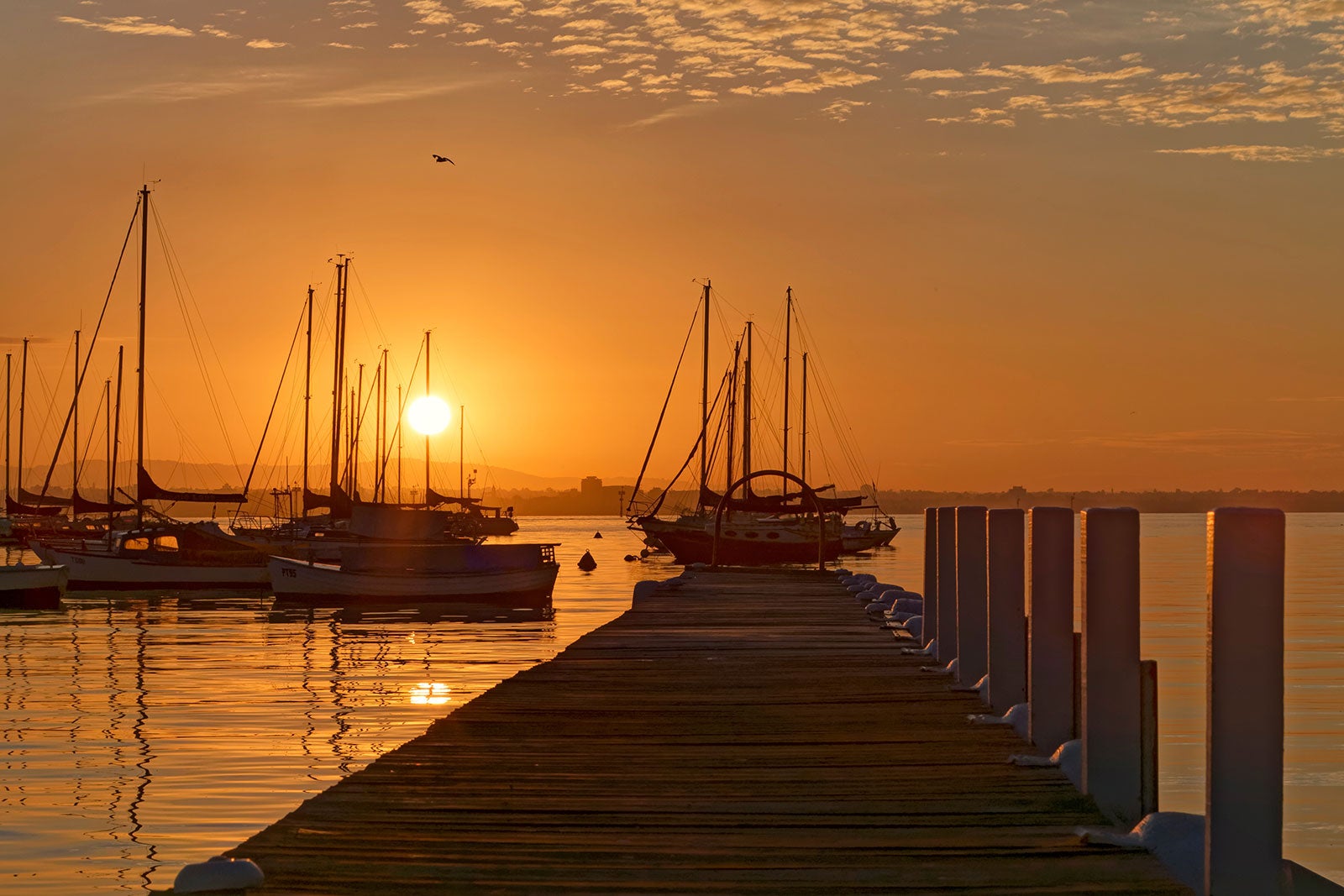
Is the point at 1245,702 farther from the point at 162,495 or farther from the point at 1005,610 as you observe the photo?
the point at 162,495

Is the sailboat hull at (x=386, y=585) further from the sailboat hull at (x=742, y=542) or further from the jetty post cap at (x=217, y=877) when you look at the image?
the jetty post cap at (x=217, y=877)

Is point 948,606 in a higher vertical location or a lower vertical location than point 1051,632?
lower

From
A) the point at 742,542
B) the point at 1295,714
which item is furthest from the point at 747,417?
the point at 1295,714

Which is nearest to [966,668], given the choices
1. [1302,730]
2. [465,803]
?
[465,803]

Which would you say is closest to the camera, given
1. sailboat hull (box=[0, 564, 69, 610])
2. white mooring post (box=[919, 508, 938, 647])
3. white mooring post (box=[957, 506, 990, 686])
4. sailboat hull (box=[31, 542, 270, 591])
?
white mooring post (box=[957, 506, 990, 686])

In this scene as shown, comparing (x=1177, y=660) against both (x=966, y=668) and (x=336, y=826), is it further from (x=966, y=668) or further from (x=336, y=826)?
(x=336, y=826)

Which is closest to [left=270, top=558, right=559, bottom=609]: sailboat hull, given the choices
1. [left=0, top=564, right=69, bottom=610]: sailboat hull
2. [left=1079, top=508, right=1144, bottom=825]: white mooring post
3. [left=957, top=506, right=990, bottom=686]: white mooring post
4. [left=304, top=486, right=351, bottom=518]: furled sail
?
[left=0, top=564, right=69, bottom=610]: sailboat hull

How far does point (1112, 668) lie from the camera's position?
676cm

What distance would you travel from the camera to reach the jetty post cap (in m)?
5.18

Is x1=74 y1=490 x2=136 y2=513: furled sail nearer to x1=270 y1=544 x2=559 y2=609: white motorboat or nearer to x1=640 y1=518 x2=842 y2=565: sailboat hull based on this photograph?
x1=270 y1=544 x2=559 y2=609: white motorboat

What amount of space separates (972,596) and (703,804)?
4628 mm

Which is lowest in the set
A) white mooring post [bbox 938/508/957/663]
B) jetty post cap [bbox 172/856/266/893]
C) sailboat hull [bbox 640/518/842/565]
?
sailboat hull [bbox 640/518/842/565]

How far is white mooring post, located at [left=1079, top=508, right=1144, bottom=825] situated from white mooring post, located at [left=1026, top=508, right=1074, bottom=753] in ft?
4.62

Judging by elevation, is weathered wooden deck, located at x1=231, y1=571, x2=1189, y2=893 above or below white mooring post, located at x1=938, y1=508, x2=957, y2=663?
below
